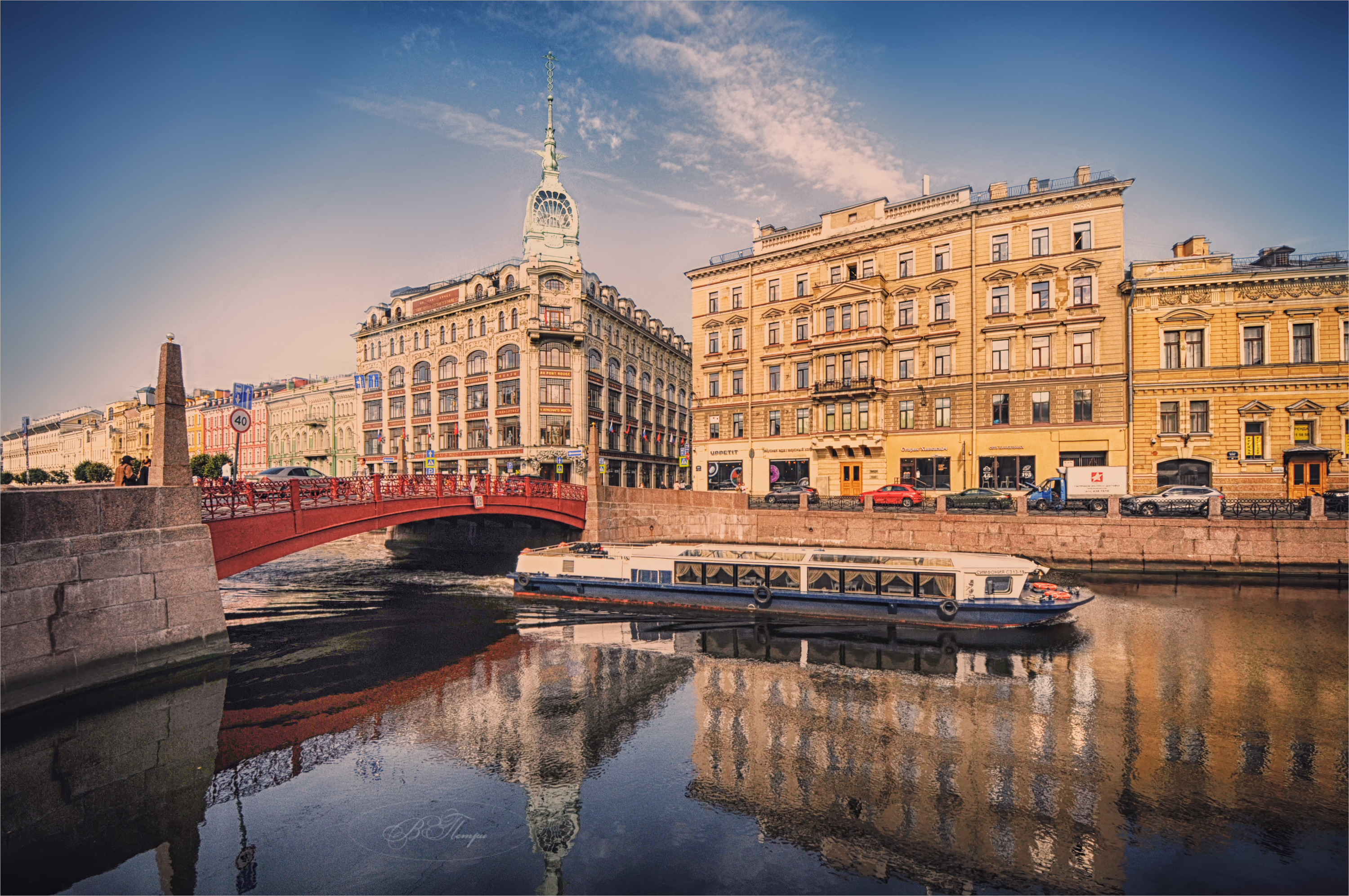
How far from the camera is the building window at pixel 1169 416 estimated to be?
124ft

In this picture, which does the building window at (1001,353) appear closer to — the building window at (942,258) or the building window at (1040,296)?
the building window at (1040,296)

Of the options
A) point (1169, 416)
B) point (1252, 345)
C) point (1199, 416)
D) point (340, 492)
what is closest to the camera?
point (340, 492)

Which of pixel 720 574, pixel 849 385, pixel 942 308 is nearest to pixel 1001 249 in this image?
pixel 942 308

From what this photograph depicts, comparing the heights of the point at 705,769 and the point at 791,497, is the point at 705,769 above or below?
below

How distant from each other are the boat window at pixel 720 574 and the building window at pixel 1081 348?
1179 inches

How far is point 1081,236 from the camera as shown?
3991 centimetres

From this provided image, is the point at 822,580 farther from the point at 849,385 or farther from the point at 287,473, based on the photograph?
the point at 287,473

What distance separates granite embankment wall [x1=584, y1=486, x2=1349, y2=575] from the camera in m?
29.0

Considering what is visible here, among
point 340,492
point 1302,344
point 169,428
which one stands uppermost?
point 1302,344

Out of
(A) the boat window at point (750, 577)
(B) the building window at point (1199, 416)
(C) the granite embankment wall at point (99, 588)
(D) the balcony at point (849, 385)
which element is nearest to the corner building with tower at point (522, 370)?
(D) the balcony at point (849, 385)

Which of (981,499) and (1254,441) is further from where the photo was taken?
(1254,441)

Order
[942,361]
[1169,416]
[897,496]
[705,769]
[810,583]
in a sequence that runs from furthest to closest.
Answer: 1. [942,361]
2. [1169,416]
3. [897,496]
4. [810,583]
5. [705,769]

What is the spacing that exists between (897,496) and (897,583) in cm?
1337

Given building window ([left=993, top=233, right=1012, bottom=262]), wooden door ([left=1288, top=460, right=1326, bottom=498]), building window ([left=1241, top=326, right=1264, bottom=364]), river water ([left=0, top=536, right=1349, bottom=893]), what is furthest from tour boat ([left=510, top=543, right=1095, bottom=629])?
building window ([left=993, top=233, right=1012, bottom=262])
